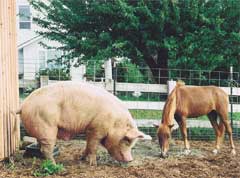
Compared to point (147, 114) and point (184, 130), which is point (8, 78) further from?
point (147, 114)

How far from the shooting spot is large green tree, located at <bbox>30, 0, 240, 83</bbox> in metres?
9.02

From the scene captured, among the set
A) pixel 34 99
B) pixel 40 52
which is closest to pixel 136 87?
pixel 34 99

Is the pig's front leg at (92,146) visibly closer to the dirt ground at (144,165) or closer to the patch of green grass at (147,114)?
the dirt ground at (144,165)

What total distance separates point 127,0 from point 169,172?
4882 millimetres

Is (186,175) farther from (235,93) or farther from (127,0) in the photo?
(127,0)

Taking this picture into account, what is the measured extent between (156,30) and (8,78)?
4059 mm

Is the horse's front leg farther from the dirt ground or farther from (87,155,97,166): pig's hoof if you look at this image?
(87,155,97,166): pig's hoof

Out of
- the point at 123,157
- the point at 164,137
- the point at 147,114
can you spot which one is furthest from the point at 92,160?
the point at 147,114

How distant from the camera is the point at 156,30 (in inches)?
368

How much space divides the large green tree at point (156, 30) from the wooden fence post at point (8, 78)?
2596 millimetres

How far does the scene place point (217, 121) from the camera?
25.1ft

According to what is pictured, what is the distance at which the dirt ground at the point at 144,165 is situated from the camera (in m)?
5.37

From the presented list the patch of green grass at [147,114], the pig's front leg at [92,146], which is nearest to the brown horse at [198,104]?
the pig's front leg at [92,146]

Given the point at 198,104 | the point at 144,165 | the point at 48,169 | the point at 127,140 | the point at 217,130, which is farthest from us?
the point at 217,130
